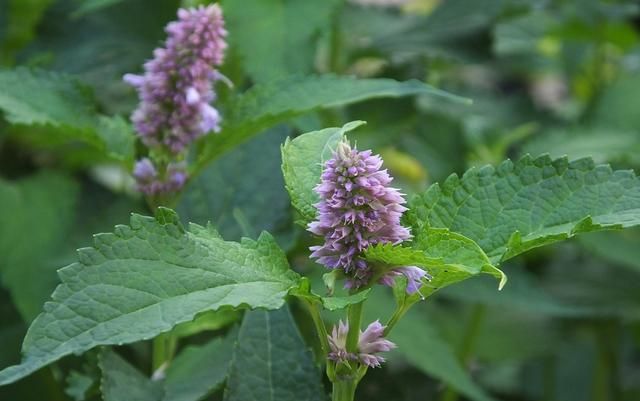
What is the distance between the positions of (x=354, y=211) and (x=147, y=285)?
0.22 meters

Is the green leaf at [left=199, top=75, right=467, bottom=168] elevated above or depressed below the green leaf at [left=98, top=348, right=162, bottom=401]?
above

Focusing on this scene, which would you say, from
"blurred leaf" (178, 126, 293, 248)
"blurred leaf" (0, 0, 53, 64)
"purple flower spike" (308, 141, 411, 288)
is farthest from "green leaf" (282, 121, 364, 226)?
"blurred leaf" (0, 0, 53, 64)

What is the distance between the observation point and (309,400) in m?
1.15

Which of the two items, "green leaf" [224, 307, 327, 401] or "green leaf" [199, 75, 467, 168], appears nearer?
"green leaf" [224, 307, 327, 401]

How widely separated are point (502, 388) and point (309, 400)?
4.44ft

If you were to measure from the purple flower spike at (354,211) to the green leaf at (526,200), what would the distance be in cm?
6

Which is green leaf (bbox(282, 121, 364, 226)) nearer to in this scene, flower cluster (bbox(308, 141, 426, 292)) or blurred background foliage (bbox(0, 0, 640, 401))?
flower cluster (bbox(308, 141, 426, 292))

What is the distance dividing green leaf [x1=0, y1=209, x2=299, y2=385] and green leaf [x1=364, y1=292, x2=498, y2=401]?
2.20 feet

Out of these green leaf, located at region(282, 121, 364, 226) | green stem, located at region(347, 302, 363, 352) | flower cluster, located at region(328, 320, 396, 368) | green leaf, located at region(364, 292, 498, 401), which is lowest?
green leaf, located at region(364, 292, 498, 401)

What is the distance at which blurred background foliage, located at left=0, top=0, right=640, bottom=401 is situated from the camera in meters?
1.68

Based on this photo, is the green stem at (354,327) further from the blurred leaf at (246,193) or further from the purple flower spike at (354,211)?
the blurred leaf at (246,193)

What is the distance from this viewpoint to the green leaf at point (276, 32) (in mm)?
1730

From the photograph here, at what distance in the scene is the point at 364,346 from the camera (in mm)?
1061

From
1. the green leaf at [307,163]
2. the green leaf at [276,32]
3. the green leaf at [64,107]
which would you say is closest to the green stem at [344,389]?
the green leaf at [307,163]
